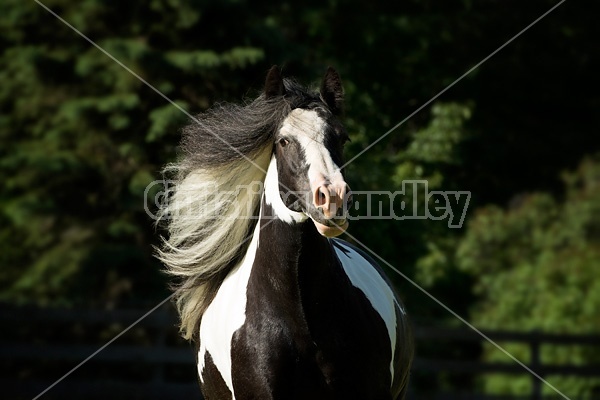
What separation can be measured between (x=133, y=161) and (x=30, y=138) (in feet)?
6.48

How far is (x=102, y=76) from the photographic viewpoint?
994 centimetres

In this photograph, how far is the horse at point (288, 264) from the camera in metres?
3.57

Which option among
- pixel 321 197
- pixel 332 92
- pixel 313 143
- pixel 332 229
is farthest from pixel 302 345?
pixel 332 92

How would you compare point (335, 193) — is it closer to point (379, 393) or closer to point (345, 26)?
point (379, 393)

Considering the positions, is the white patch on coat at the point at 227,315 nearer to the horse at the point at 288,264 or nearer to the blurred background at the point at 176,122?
the horse at the point at 288,264

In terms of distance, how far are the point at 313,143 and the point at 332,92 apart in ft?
1.64

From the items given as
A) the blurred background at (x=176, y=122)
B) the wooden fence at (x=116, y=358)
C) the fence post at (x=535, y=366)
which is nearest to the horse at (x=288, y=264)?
the blurred background at (x=176, y=122)

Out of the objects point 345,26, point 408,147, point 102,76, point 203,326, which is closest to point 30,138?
point 102,76

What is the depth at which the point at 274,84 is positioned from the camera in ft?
12.5

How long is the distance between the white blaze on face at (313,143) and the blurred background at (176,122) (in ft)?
13.0

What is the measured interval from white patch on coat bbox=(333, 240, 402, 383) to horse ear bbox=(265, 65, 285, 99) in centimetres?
87

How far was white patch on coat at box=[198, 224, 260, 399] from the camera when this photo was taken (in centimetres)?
394

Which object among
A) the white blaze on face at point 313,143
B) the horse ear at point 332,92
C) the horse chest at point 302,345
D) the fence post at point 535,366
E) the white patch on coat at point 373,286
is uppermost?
the horse ear at point 332,92

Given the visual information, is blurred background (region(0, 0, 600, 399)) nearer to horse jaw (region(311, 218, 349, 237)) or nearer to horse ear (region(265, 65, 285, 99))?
horse ear (region(265, 65, 285, 99))
